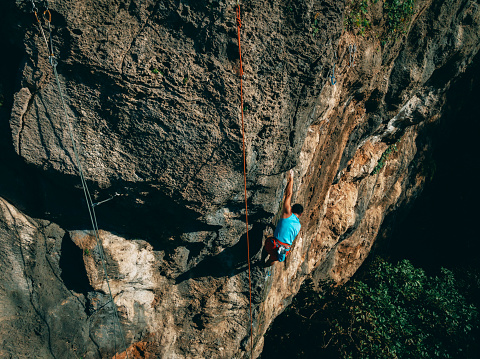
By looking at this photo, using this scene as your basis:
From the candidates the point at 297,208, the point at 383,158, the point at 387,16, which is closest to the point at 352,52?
the point at 387,16

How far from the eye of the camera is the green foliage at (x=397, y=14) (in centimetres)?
470

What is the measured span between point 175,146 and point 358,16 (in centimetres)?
309

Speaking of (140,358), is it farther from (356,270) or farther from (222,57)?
(356,270)

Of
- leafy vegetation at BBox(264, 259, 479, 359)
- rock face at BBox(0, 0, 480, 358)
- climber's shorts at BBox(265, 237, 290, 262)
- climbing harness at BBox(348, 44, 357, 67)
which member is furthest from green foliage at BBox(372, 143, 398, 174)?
climber's shorts at BBox(265, 237, 290, 262)

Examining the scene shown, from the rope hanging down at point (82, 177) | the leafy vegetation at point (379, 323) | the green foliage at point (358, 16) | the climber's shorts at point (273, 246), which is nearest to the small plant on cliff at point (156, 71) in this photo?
the rope hanging down at point (82, 177)

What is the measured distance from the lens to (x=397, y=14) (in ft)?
15.8

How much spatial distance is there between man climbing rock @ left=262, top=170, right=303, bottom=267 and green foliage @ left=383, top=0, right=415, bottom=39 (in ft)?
9.07

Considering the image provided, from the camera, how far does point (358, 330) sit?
7223 mm

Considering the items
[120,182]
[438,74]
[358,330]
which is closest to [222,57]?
[120,182]

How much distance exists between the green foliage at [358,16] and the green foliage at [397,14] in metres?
0.37

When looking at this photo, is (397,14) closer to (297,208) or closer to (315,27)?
(315,27)

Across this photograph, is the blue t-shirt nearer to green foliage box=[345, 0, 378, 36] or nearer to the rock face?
the rock face

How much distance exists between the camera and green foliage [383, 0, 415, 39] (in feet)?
15.4

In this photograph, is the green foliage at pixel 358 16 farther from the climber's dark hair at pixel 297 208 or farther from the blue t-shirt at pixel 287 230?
the blue t-shirt at pixel 287 230
